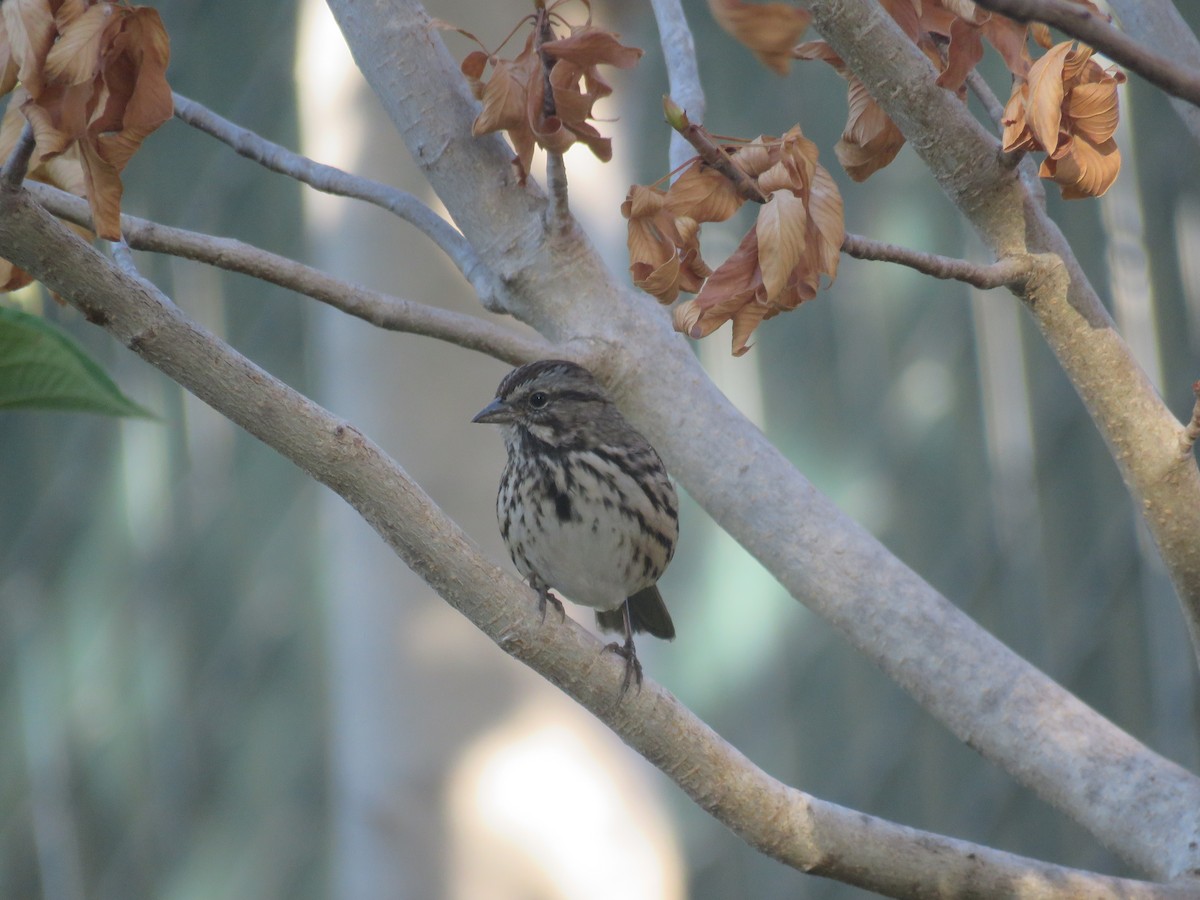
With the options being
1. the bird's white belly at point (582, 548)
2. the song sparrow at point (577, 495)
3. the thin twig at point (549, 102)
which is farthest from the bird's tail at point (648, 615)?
the thin twig at point (549, 102)

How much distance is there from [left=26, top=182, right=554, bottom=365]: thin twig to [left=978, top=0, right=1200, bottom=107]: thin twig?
106cm

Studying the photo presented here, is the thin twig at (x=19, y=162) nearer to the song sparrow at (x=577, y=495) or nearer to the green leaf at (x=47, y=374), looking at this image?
the green leaf at (x=47, y=374)

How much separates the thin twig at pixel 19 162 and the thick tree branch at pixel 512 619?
0.01 metres

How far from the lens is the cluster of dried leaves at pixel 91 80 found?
135 cm

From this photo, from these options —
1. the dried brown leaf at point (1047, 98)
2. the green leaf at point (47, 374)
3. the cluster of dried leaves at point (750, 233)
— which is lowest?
the green leaf at point (47, 374)

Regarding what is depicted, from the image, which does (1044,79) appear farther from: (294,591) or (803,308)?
(294,591)

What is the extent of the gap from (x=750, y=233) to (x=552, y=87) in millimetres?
288

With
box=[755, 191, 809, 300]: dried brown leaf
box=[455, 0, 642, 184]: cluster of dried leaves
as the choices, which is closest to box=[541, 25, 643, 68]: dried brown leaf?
box=[455, 0, 642, 184]: cluster of dried leaves

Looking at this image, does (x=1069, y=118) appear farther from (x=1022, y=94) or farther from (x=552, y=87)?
(x=552, y=87)

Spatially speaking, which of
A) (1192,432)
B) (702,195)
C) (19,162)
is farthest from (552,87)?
(1192,432)

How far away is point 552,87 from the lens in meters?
1.60

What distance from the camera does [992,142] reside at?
157 cm

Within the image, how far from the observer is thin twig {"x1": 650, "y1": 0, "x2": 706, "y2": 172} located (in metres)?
2.14

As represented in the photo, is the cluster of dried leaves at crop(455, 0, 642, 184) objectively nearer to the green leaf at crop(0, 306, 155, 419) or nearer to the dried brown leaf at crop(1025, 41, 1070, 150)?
the dried brown leaf at crop(1025, 41, 1070, 150)
